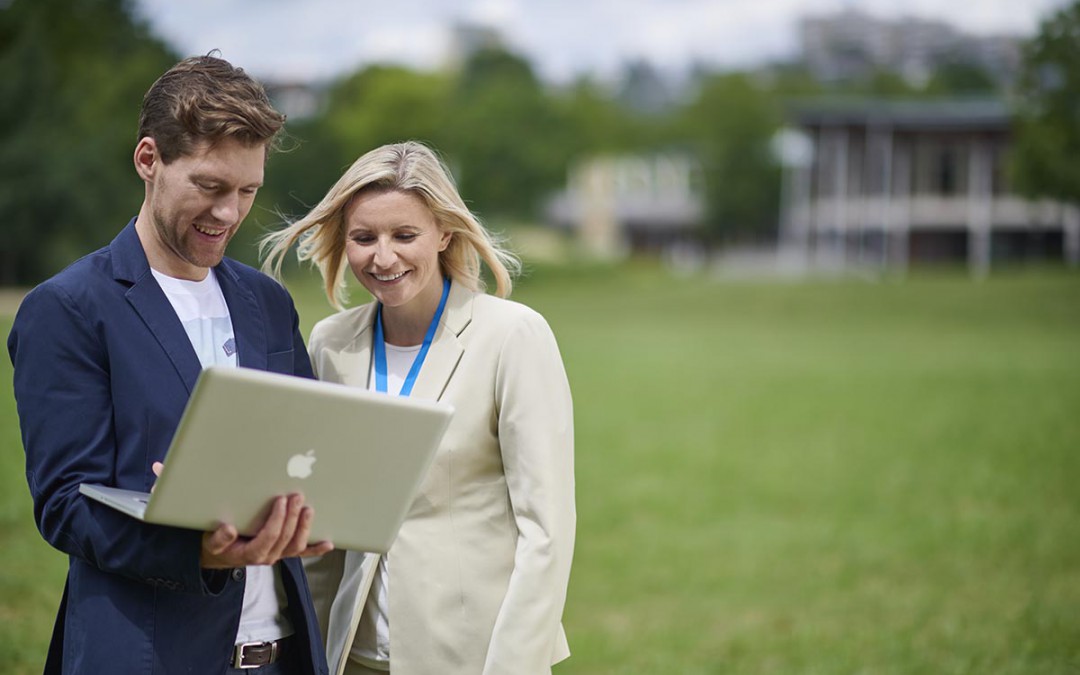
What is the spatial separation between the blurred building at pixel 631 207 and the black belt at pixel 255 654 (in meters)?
92.2

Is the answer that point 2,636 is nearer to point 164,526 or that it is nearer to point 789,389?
point 164,526

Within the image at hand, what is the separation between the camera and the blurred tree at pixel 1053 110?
3378 cm

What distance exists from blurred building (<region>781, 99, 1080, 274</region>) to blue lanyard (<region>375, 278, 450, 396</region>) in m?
58.2

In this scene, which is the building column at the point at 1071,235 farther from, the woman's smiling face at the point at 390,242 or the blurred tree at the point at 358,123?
the woman's smiling face at the point at 390,242

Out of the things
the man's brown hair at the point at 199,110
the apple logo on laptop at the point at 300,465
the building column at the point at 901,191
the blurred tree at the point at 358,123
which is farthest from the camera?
the building column at the point at 901,191

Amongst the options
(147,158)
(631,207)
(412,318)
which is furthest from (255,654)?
(631,207)

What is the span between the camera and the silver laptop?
7.27 ft

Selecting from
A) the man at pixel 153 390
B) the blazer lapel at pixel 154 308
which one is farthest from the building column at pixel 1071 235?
the blazer lapel at pixel 154 308

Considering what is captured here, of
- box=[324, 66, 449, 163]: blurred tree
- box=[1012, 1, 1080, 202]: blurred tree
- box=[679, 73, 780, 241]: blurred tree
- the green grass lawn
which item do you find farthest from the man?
box=[679, 73, 780, 241]: blurred tree

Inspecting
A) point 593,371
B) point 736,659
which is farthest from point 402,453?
point 593,371

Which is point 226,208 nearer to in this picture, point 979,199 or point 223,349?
point 223,349

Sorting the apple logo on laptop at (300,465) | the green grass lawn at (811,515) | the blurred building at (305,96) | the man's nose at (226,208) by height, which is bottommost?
the green grass lawn at (811,515)

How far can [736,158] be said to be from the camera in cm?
8206

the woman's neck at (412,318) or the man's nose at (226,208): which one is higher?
the man's nose at (226,208)
